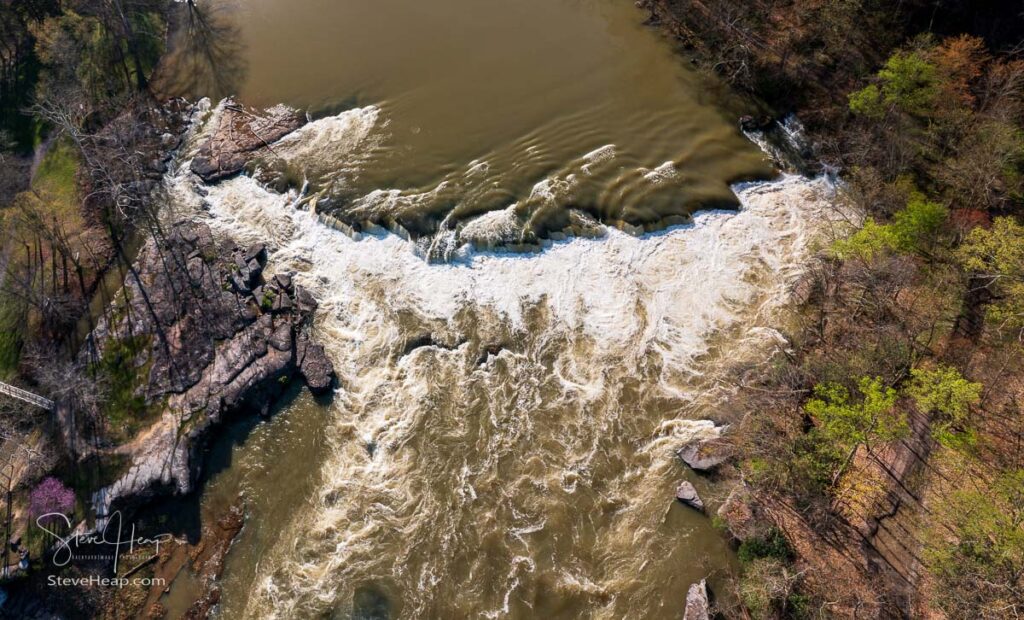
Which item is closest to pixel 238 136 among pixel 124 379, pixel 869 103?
pixel 124 379

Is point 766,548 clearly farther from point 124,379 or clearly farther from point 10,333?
point 10,333

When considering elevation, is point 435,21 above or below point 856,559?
above

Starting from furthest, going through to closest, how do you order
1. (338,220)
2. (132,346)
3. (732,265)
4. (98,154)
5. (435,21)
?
(435,21)
(98,154)
(338,220)
(732,265)
(132,346)

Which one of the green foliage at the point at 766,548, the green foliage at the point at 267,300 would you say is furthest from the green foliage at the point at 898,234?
the green foliage at the point at 267,300

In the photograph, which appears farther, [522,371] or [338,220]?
[338,220]

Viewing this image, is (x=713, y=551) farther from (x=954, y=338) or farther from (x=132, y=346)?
(x=132, y=346)

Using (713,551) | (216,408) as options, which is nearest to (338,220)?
(216,408)

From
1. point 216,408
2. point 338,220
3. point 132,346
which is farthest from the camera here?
point 338,220
